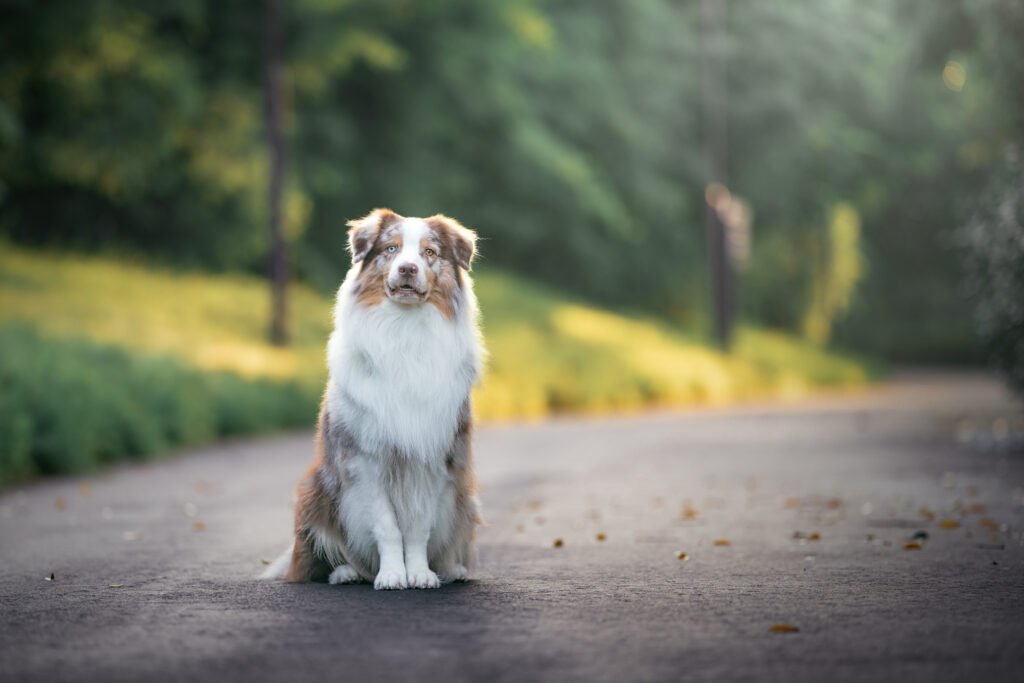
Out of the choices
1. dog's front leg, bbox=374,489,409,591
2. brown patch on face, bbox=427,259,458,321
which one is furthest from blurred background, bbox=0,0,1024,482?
brown patch on face, bbox=427,259,458,321

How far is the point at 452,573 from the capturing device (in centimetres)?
772

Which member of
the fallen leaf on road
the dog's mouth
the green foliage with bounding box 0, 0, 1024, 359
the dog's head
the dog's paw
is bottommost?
the dog's paw

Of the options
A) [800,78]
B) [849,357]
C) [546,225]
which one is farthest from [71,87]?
[849,357]

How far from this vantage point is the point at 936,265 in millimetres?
69750

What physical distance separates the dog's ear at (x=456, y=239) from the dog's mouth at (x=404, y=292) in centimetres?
38

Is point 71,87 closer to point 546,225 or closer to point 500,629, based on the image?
point 546,225

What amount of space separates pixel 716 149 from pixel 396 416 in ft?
133

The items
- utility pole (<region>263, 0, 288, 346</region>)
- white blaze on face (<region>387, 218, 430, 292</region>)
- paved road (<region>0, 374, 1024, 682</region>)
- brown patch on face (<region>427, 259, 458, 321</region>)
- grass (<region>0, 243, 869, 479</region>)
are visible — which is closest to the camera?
paved road (<region>0, 374, 1024, 682</region>)

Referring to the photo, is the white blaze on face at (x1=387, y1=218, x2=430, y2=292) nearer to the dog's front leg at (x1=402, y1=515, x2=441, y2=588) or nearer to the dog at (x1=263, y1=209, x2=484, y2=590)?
the dog at (x1=263, y1=209, x2=484, y2=590)

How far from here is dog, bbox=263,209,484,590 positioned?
7355 millimetres

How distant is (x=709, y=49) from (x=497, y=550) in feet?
131

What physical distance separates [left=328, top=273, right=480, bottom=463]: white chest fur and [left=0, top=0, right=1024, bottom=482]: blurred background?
8.20m

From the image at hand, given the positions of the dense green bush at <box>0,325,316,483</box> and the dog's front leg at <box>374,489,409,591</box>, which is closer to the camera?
the dog's front leg at <box>374,489,409,591</box>

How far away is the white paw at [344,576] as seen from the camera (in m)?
7.59
